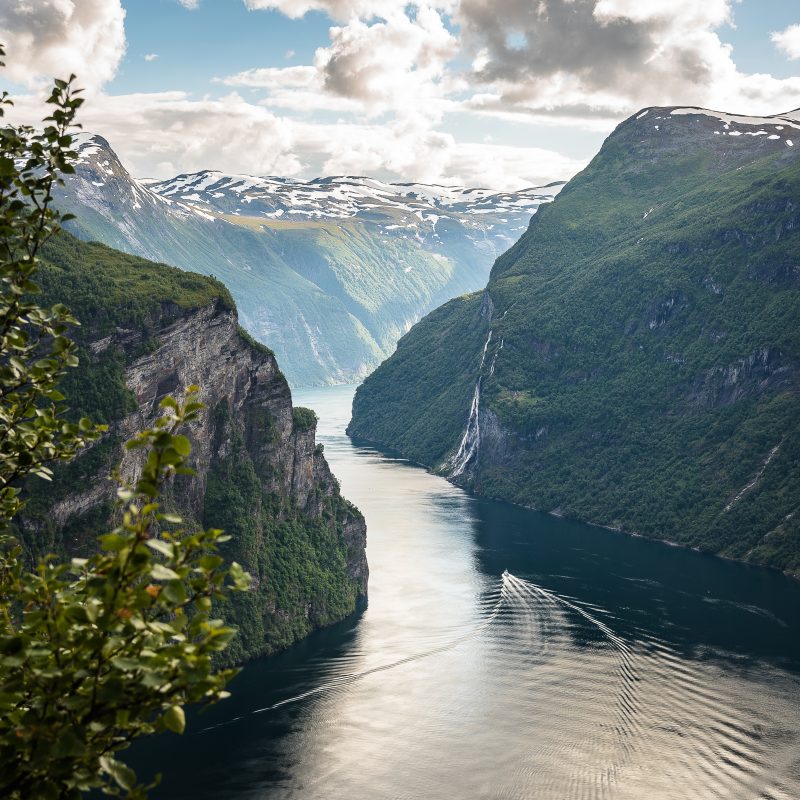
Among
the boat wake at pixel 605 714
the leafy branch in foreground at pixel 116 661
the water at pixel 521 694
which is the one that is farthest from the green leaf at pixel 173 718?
the boat wake at pixel 605 714

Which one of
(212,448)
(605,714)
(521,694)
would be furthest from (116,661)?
(212,448)

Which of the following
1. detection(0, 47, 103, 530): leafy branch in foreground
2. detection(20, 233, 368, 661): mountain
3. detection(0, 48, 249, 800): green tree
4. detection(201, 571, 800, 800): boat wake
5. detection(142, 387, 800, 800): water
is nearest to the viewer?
detection(0, 48, 249, 800): green tree

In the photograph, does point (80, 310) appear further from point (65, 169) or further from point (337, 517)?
point (65, 169)

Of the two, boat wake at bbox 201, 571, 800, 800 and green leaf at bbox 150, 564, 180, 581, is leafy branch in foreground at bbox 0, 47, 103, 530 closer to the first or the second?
green leaf at bbox 150, 564, 180, 581

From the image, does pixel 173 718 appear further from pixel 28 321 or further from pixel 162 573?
pixel 28 321

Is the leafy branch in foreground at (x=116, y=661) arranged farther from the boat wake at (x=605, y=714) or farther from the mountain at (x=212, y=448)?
the mountain at (x=212, y=448)

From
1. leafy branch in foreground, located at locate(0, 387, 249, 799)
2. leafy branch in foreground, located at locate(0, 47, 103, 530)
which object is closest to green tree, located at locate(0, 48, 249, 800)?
leafy branch in foreground, located at locate(0, 387, 249, 799)

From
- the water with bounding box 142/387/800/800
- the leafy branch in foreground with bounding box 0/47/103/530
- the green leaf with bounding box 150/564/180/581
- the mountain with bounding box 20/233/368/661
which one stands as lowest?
the water with bounding box 142/387/800/800
